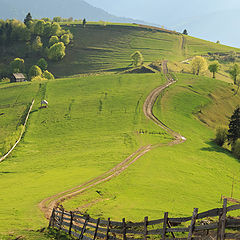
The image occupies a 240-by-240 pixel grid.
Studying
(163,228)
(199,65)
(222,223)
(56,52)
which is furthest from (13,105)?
(56,52)

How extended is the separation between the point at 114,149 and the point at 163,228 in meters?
43.0

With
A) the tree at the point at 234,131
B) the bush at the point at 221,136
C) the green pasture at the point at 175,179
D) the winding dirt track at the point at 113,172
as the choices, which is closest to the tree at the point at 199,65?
the green pasture at the point at 175,179

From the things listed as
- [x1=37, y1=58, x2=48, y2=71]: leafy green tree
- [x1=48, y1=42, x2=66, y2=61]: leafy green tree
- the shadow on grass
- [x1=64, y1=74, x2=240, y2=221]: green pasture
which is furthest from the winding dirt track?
[x1=48, y1=42, x2=66, y2=61]: leafy green tree

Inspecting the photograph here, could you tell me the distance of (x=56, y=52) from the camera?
641 ft

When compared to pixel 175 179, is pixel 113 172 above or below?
below

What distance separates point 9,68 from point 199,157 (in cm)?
16444

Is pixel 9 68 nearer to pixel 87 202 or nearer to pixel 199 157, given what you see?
pixel 199 157

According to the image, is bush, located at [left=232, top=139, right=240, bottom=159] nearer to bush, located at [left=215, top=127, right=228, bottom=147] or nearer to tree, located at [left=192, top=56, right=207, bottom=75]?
bush, located at [left=215, top=127, right=228, bottom=147]

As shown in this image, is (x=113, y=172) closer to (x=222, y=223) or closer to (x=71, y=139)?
(x=71, y=139)

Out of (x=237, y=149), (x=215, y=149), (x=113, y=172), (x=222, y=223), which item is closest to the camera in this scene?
(x=222, y=223)

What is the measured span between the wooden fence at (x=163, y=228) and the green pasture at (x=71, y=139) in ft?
19.7

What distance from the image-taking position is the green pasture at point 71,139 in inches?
1408

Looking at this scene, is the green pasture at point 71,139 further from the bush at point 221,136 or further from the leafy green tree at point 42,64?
the leafy green tree at point 42,64

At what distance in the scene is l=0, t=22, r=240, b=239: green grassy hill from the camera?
3225 cm
